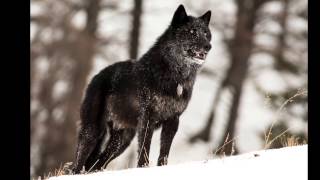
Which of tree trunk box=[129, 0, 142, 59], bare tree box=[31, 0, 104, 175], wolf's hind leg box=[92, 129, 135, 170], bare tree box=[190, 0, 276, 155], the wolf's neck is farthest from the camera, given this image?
bare tree box=[31, 0, 104, 175]

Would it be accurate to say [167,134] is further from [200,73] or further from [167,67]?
[200,73]

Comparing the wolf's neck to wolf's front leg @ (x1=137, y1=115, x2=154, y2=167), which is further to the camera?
the wolf's neck

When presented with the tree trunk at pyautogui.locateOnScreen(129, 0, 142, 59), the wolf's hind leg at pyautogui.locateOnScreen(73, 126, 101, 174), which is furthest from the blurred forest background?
the wolf's hind leg at pyautogui.locateOnScreen(73, 126, 101, 174)

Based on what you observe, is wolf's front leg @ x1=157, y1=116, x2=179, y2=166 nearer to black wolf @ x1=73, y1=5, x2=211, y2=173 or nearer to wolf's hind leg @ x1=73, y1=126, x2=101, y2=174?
black wolf @ x1=73, y1=5, x2=211, y2=173

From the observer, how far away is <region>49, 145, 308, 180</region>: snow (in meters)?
5.93

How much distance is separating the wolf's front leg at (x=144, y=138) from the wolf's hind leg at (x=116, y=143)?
2.27 ft

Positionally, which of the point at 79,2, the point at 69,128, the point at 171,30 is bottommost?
the point at 69,128

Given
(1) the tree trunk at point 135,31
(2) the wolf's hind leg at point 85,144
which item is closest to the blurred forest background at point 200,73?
(1) the tree trunk at point 135,31

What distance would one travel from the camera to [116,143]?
911cm
